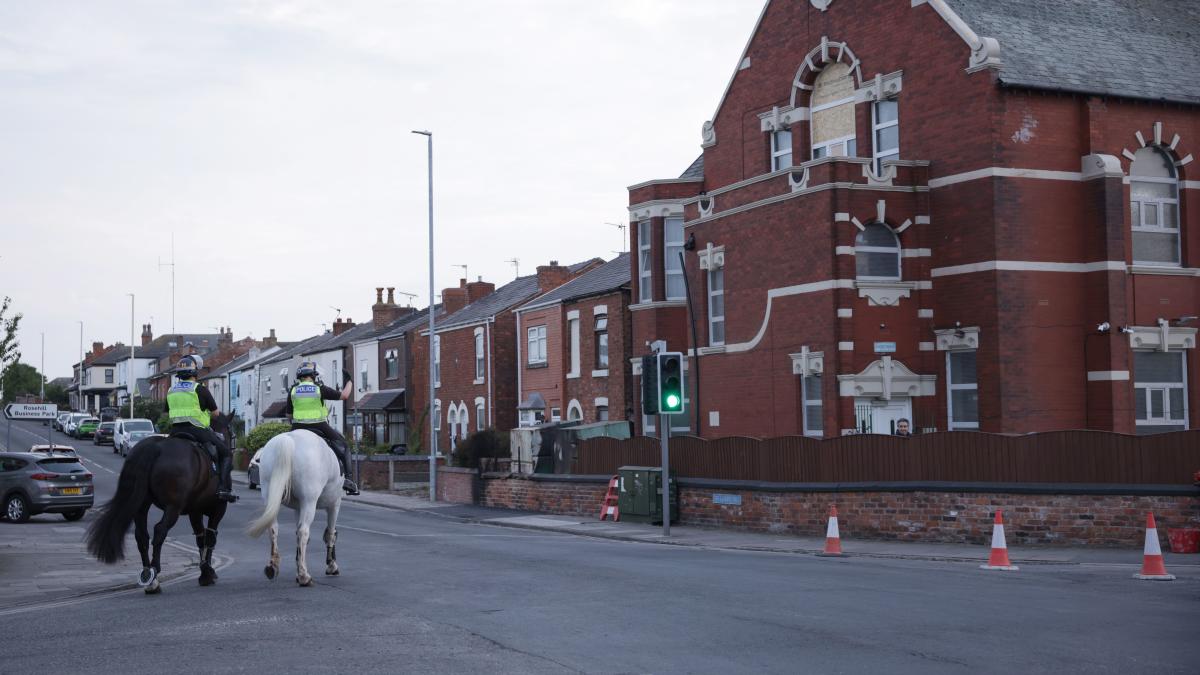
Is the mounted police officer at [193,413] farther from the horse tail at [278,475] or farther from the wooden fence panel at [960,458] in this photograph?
the wooden fence panel at [960,458]

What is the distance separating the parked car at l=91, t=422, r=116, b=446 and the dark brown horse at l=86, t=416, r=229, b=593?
71.6m

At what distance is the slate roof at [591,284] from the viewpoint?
143 feet

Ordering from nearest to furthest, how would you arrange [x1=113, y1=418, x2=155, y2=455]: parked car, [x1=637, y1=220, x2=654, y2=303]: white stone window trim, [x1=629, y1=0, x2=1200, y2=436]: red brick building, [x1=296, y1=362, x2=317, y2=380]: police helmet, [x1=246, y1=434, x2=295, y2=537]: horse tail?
[x1=246, y1=434, x2=295, y2=537]: horse tail
[x1=296, y1=362, x2=317, y2=380]: police helmet
[x1=629, y1=0, x2=1200, y2=436]: red brick building
[x1=637, y1=220, x2=654, y2=303]: white stone window trim
[x1=113, y1=418, x2=155, y2=455]: parked car

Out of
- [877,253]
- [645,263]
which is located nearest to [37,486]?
[645,263]

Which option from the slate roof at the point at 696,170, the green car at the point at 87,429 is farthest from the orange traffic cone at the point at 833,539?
the green car at the point at 87,429

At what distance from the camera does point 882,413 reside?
29.9m

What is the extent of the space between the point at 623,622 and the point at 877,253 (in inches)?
807

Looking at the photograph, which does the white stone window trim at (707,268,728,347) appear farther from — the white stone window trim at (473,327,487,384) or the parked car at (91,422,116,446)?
the parked car at (91,422,116,446)

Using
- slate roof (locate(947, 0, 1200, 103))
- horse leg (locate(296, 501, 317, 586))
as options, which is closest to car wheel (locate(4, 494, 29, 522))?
horse leg (locate(296, 501, 317, 586))

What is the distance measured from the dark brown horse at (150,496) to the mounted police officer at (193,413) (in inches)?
9.3

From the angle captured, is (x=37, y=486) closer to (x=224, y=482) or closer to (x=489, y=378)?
(x=224, y=482)

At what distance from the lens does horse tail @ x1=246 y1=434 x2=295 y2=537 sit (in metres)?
13.3

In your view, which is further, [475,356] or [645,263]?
[475,356]

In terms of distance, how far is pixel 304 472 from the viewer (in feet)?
45.2
